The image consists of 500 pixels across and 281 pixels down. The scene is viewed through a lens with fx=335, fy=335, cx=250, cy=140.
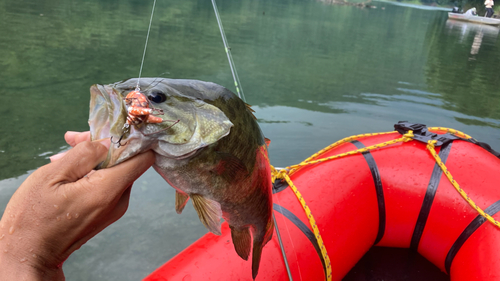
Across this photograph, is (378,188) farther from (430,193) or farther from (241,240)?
(241,240)

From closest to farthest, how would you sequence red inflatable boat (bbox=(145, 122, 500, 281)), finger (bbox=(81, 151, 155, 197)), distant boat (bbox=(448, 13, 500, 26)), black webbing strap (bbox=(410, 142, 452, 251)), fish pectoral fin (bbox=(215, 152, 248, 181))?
finger (bbox=(81, 151, 155, 197))
fish pectoral fin (bbox=(215, 152, 248, 181))
red inflatable boat (bbox=(145, 122, 500, 281))
black webbing strap (bbox=(410, 142, 452, 251))
distant boat (bbox=(448, 13, 500, 26))

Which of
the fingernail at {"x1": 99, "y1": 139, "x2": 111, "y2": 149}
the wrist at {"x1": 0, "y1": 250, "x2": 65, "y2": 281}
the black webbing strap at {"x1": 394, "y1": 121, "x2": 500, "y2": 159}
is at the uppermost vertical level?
the fingernail at {"x1": 99, "y1": 139, "x2": 111, "y2": 149}

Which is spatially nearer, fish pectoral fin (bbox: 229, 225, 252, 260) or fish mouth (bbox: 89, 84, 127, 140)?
fish mouth (bbox: 89, 84, 127, 140)

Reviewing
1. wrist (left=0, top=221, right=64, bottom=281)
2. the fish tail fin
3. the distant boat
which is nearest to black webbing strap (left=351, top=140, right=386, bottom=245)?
the fish tail fin

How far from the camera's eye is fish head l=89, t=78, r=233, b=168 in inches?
50.3

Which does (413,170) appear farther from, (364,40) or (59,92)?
(364,40)

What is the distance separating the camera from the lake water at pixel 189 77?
4.31 metres

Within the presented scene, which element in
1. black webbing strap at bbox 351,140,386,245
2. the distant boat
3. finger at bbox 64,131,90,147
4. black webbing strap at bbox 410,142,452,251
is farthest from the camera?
the distant boat

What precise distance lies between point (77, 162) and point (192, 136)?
439 mm

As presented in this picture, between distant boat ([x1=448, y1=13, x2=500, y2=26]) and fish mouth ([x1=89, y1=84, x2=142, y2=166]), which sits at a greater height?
distant boat ([x1=448, y1=13, x2=500, y2=26])

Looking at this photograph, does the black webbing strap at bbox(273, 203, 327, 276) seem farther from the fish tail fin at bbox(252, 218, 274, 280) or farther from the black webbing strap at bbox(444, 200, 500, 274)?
the black webbing strap at bbox(444, 200, 500, 274)

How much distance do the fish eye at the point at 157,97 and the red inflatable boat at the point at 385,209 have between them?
1.39m

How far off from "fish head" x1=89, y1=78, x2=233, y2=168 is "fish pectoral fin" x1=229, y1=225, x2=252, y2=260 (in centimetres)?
66

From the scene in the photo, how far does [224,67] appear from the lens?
10625 mm
